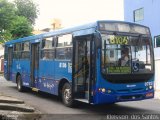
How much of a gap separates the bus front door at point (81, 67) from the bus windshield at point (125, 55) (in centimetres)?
87

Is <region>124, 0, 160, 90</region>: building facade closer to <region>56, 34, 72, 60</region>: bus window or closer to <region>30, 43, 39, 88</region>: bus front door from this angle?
<region>30, 43, 39, 88</region>: bus front door

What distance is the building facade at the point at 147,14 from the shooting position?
30375mm

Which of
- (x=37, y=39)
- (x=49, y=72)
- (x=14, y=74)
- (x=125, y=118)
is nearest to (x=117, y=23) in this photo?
(x=125, y=118)

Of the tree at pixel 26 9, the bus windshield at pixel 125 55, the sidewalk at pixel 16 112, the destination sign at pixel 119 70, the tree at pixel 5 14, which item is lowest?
the sidewalk at pixel 16 112

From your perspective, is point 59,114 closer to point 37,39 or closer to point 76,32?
point 76,32

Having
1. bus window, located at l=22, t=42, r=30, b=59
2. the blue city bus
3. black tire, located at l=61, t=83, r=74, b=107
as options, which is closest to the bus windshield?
the blue city bus

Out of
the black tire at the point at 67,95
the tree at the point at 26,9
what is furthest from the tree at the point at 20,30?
the black tire at the point at 67,95

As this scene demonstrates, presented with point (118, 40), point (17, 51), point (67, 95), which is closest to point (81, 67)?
point (67, 95)

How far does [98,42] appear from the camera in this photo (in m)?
10.4

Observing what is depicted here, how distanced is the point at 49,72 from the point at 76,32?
284cm

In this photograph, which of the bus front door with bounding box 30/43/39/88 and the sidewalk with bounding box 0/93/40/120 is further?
the bus front door with bounding box 30/43/39/88

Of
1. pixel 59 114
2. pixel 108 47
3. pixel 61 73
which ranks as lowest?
pixel 59 114

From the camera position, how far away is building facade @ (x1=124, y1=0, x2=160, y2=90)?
3038cm

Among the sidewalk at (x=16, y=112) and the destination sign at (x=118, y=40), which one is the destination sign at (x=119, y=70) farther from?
the sidewalk at (x=16, y=112)
